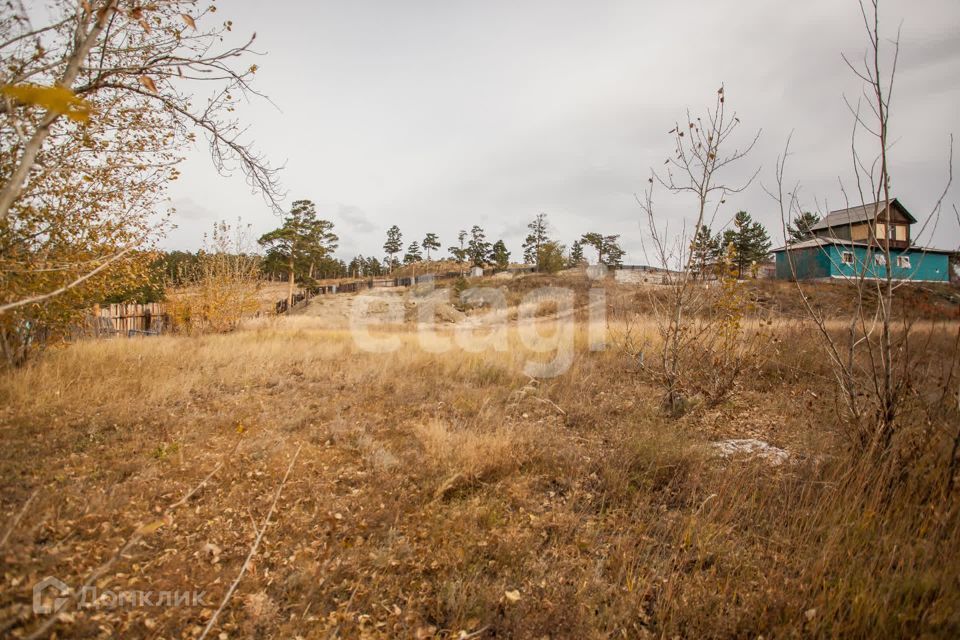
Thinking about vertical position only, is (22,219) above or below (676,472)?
above

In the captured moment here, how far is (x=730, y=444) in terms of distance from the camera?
464 cm

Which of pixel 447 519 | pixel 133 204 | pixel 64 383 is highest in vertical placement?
pixel 133 204

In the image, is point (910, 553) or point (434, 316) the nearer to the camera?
point (910, 553)

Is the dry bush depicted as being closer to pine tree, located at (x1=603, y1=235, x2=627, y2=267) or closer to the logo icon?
the logo icon

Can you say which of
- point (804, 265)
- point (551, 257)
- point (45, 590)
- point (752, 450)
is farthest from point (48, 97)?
point (551, 257)

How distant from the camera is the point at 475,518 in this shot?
133 inches

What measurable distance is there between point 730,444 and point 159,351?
10.9 metres

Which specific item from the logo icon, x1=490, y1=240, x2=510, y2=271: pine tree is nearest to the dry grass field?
the logo icon

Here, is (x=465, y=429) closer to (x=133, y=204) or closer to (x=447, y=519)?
(x=447, y=519)

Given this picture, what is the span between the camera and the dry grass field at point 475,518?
7.89ft

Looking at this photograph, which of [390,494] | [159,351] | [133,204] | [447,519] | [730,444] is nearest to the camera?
[447,519]

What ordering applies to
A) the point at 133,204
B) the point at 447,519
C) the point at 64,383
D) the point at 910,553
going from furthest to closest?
the point at 133,204, the point at 64,383, the point at 447,519, the point at 910,553

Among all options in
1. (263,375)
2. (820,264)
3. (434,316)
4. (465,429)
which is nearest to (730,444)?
(465,429)

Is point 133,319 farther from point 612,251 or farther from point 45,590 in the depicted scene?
point 612,251
